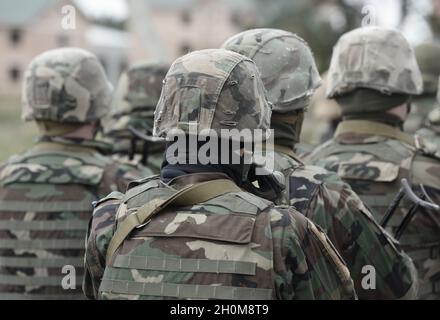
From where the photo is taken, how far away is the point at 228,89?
9.38 feet

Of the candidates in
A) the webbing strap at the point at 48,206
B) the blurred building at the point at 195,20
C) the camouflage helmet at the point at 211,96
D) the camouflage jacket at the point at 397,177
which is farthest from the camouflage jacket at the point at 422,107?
the blurred building at the point at 195,20

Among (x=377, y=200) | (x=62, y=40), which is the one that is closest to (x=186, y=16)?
(x=62, y=40)

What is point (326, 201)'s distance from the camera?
3.41 meters

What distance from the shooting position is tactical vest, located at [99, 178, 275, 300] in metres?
2.69

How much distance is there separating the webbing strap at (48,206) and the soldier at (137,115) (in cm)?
114

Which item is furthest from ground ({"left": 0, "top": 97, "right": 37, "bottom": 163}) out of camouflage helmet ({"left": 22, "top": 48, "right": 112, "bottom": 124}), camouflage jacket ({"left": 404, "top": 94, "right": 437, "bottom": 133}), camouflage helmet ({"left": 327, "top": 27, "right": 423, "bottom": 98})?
camouflage helmet ({"left": 327, "top": 27, "right": 423, "bottom": 98})

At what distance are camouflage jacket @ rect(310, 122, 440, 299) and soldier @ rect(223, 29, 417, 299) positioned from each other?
0.67 metres

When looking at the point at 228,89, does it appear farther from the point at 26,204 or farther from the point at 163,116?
the point at 26,204

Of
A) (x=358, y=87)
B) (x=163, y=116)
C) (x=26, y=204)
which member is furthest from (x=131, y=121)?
(x=163, y=116)

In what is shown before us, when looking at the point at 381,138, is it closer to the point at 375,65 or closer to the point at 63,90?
the point at 375,65

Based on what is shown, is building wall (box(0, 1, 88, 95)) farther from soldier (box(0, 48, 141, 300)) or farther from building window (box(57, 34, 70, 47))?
soldier (box(0, 48, 141, 300))

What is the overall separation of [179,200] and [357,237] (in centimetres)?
93

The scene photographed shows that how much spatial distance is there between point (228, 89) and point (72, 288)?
2.02 meters

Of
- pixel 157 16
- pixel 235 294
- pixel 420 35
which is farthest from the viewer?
pixel 157 16
